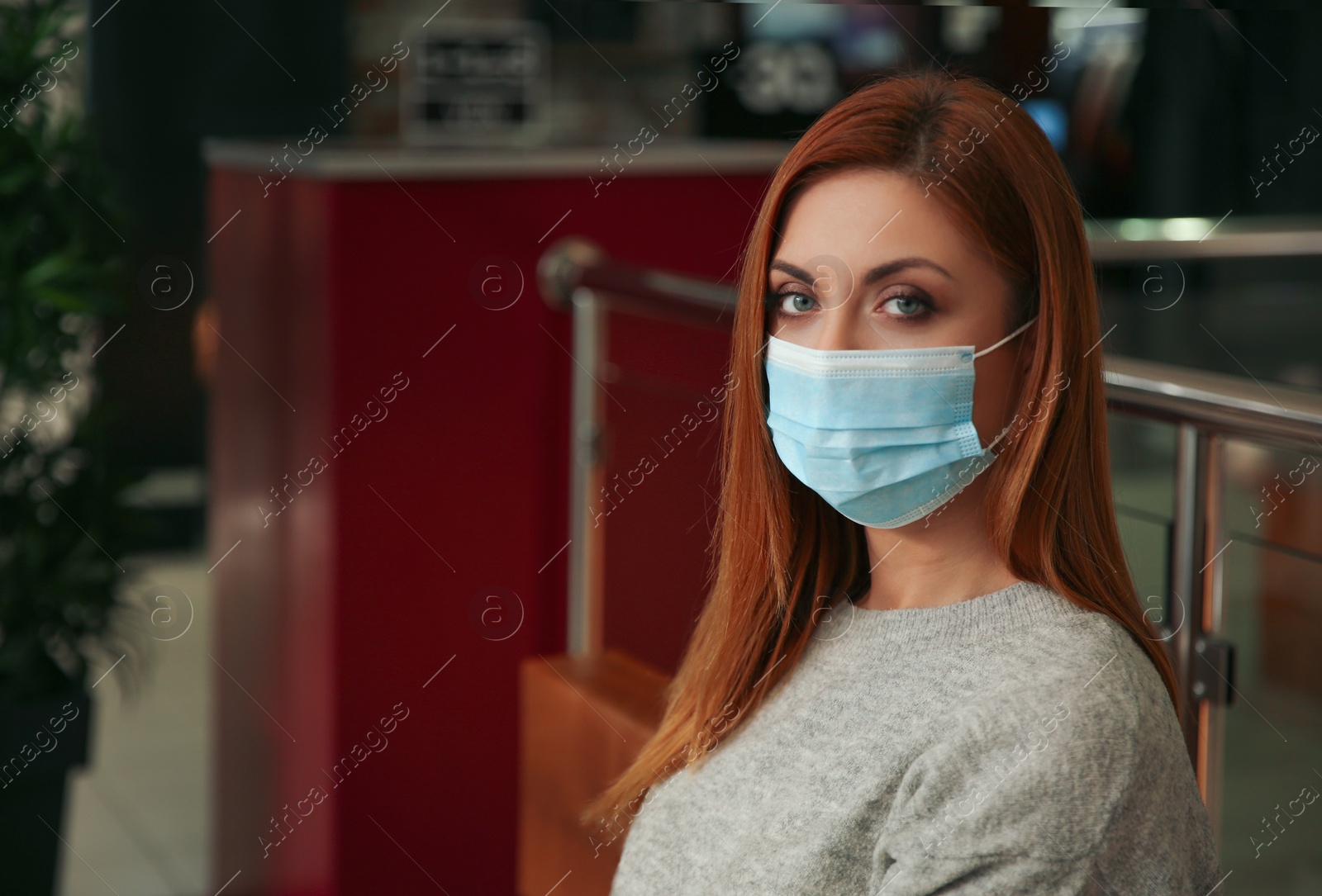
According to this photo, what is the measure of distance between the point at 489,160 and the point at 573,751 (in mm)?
1034

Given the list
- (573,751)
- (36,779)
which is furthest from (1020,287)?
(36,779)

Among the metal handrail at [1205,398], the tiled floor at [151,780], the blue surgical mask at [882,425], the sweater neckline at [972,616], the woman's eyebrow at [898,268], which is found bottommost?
the tiled floor at [151,780]

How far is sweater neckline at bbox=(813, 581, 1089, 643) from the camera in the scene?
104 centimetres

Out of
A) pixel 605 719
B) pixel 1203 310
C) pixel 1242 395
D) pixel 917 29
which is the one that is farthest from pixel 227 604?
pixel 1203 310

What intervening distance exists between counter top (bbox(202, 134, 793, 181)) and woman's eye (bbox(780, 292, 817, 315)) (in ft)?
4.70

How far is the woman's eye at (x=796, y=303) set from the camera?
118 centimetres

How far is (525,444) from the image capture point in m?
2.63

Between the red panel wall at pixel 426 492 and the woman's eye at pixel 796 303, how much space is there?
1.16 m

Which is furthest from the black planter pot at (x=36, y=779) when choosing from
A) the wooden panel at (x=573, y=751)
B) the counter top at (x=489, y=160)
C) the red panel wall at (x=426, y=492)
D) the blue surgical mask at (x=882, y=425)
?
the blue surgical mask at (x=882, y=425)

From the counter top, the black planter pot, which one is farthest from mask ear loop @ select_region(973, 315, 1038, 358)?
the black planter pot

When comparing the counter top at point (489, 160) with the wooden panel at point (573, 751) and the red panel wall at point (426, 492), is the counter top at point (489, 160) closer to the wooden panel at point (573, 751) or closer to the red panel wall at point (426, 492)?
the red panel wall at point (426, 492)

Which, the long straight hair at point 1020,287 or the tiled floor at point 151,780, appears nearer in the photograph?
the long straight hair at point 1020,287

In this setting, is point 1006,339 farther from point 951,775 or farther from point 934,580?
point 951,775

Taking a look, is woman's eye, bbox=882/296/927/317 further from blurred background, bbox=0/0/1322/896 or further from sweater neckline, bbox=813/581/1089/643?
blurred background, bbox=0/0/1322/896
